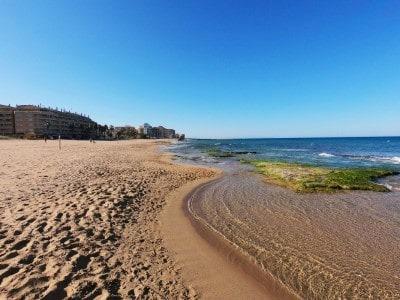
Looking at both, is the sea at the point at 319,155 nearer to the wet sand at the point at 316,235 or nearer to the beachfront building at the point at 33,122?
the wet sand at the point at 316,235

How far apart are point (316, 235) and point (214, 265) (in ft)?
13.7

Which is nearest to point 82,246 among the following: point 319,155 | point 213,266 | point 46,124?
point 213,266

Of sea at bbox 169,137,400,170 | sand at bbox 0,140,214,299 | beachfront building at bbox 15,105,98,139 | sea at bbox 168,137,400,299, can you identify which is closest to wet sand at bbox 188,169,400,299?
sea at bbox 168,137,400,299

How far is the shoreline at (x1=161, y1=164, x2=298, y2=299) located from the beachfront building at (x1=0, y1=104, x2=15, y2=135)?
458ft

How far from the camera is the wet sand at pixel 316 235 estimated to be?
6.29 metres

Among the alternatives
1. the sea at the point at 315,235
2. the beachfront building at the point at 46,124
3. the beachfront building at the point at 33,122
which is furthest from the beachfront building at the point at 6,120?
the sea at the point at 315,235

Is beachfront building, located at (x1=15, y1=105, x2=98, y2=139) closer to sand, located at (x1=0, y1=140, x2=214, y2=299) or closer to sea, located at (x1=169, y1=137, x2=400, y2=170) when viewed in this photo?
sea, located at (x1=169, y1=137, x2=400, y2=170)

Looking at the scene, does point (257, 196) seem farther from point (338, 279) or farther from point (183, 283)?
point (183, 283)

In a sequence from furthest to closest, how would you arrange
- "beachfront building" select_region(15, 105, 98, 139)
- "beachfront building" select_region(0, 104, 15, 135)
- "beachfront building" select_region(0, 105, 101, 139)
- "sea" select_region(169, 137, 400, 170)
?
"beachfront building" select_region(15, 105, 98, 139) < "beachfront building" select_region(0, 105, 101, 139) < "beachfront building" select_region(0, 104, 15, 135) < "sea" select_region(169, 137, 400, 170)

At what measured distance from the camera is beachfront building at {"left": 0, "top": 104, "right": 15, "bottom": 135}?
118963 millimetres

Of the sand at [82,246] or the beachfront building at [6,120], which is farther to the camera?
the beachfront building at [6,120]

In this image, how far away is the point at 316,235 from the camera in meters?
9.07

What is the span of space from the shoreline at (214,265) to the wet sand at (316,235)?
11.4 inches

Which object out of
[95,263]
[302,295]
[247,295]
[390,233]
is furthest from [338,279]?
[95,263]
